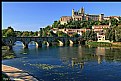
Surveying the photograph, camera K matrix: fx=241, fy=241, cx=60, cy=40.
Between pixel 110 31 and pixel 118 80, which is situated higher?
pixel 110 31

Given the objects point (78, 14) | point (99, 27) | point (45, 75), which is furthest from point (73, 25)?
point (45, 75)

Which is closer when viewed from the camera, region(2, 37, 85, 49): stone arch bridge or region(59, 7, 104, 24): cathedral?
region(2, 37, 85, 49): stone arch bridge

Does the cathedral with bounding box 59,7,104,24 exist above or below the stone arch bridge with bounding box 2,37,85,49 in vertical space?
above

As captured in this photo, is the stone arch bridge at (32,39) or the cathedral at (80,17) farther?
the cathedral at (80,17)

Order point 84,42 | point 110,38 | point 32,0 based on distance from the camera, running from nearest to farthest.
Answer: point 32,0 → point 110,38 → point 84,42

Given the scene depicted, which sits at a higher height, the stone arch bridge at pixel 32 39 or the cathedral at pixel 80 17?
the cathedral at pixel 80 17

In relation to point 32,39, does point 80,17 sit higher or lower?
higher

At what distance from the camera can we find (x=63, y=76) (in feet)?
58.7

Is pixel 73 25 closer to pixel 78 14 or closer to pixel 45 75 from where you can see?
pixel 78 14

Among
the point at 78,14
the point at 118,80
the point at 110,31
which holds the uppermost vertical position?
the point at 78,14

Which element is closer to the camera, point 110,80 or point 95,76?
point 110,80

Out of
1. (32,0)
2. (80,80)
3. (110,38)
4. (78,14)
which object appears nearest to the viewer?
(32,0)

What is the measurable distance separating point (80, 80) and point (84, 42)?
54698 mm

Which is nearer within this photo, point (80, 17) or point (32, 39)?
point (32, 39)
